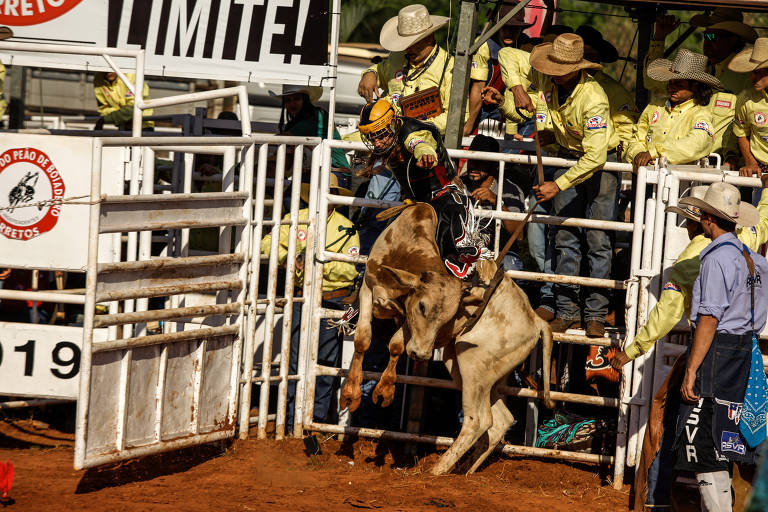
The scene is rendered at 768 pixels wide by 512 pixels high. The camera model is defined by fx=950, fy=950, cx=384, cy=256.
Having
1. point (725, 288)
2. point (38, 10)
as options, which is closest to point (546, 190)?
point (725, 288)

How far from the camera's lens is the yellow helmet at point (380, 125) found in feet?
23.9

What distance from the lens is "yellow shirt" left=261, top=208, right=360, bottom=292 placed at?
855cm

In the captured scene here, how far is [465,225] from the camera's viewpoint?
745 cm

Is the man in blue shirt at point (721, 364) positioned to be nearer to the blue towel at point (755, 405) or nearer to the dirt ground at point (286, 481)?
the blue towel at point (755, 405)

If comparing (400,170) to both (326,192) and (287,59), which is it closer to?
(326,192)

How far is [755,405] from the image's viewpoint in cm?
628

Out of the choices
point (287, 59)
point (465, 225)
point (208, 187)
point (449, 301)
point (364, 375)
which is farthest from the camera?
point (208, 187)

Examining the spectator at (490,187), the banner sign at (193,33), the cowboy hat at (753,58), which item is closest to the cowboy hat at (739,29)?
the cowboy hat at (753,58)

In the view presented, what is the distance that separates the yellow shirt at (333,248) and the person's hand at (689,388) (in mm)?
3295

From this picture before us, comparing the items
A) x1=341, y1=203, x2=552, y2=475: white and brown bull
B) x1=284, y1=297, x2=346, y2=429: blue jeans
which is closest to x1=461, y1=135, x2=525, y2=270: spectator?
x1=341, y1=203, x2=552, y2=475: white and brown bull

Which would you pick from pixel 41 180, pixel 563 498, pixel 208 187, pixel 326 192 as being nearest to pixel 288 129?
pixel 208 187

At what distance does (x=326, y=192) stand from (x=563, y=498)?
3.25 meters

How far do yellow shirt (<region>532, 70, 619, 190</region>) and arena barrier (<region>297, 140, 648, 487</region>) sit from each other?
0.24 meters

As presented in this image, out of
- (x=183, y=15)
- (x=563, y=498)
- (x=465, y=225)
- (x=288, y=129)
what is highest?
(x=183, y=15)
